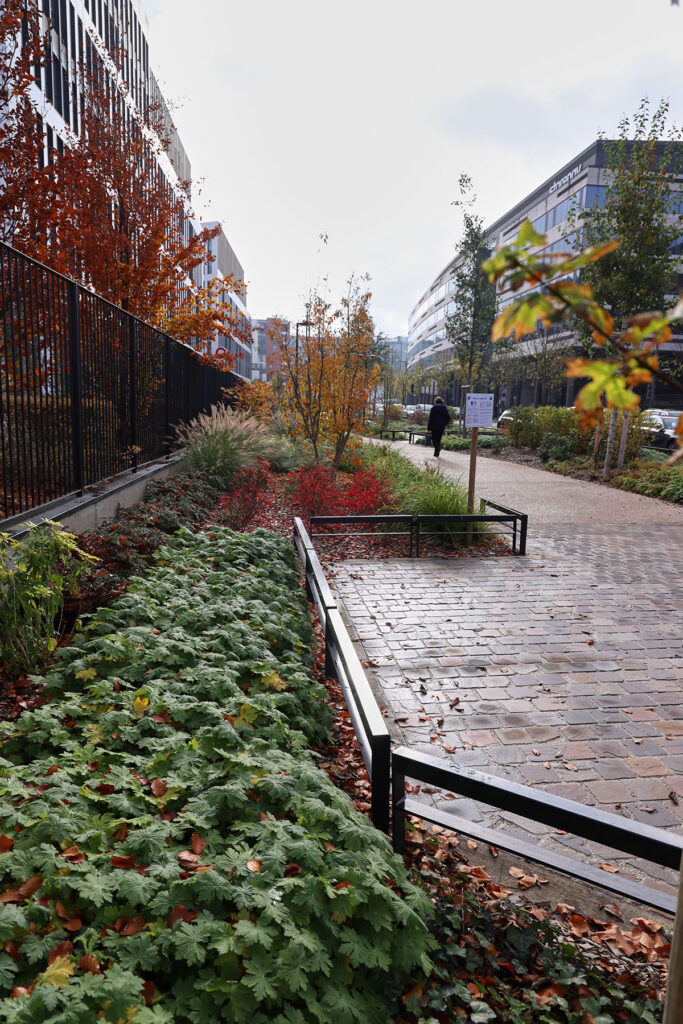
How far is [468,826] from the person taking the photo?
2793mm

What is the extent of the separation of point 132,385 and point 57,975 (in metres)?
8.83

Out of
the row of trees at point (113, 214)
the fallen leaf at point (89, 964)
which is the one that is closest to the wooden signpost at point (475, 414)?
the row of trees at point (113, 214)

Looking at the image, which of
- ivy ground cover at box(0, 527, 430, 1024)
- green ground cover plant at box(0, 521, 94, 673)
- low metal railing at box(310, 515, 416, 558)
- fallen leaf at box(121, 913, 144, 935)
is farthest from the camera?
low metal railing at box(310, 515, 416, 558)

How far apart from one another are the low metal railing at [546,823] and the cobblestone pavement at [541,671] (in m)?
0.68

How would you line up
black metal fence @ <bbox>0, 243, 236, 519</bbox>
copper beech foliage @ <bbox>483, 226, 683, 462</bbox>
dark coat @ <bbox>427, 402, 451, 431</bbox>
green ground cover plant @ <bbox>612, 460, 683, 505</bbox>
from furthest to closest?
dark coat @ <bbox>427, 402, 451, 431</bbox>
green ground cover plant @ <bbox>612, 460, 683, 505</bbox>
black metal fence @ <bbox>0, 243, 236, 519</bbox>
copper beech foliage @ <bbox>483, 226, 683, 462</bbox>

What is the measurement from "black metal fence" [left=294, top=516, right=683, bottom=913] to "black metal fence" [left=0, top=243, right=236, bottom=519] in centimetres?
376

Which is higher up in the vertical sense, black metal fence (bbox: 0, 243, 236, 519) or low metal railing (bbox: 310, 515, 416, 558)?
black metal fence (bbox: 0, 243, 236, 519)

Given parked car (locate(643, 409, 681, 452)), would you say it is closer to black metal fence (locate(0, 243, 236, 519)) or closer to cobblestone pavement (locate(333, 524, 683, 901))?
cobblestone pavement (locate(333, 524, 683, 901))

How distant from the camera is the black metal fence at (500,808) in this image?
7.54ft

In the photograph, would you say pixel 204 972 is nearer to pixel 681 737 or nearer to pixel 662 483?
pixel 681 737

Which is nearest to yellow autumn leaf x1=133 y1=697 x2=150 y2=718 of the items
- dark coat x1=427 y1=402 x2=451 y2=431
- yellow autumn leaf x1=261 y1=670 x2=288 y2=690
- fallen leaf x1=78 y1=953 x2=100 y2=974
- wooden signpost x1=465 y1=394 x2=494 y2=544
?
yellow autumn leaf x1=261 y1=670 x2=288 y2=690

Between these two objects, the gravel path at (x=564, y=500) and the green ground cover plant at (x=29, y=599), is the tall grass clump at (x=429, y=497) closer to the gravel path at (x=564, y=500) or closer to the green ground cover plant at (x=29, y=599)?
the gravel path at (x=564, y=500)

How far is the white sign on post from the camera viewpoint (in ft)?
29.9

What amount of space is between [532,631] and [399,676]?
5.37 ft
